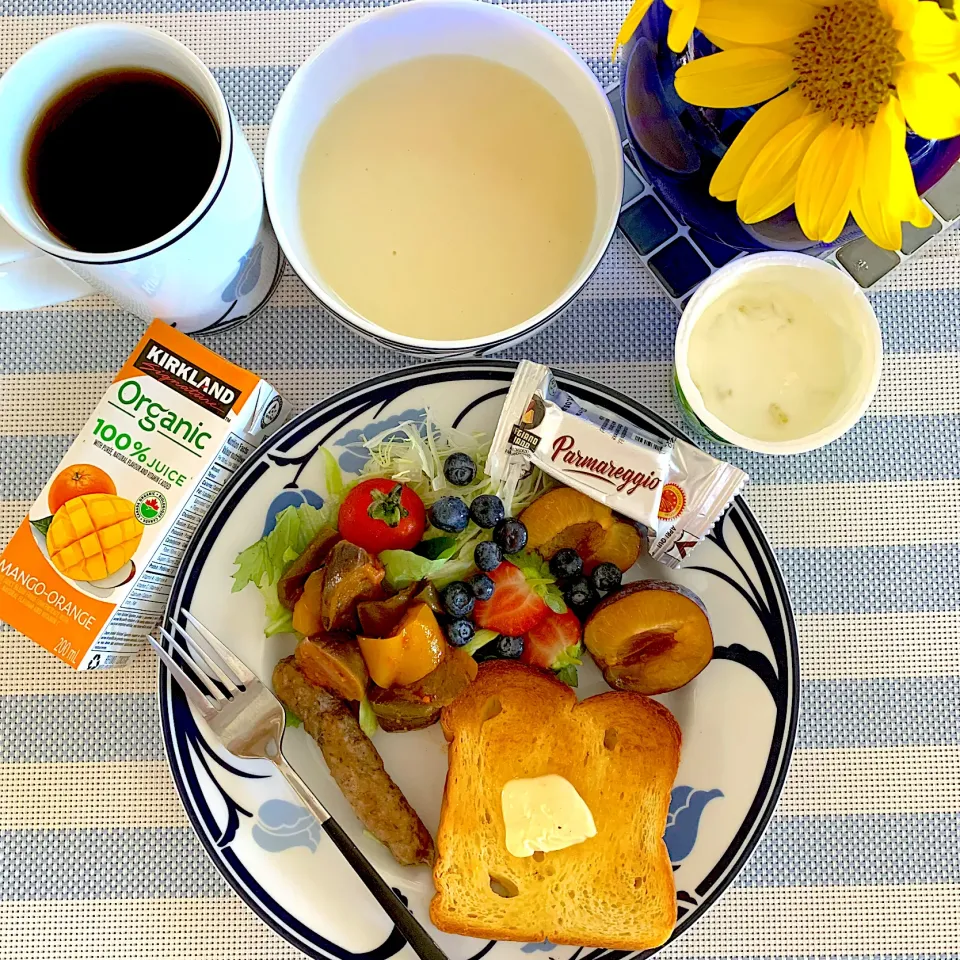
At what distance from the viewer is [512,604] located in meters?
1.06

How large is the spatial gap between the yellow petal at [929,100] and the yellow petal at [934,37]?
0.02m

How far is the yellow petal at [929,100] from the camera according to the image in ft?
1.93

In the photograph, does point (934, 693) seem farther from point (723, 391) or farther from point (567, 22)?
point (567, 22)

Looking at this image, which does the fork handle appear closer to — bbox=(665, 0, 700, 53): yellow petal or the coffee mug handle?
the coffee mug handle

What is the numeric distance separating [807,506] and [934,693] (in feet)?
1.00

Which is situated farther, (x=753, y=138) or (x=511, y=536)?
(x=511, y=536)

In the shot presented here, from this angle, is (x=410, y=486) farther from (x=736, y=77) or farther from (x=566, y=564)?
(x=736, y=77)

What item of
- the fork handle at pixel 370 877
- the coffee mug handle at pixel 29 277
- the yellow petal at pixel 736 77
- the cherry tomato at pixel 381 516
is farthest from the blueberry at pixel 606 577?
the coffee mug handle at pixel 29 277

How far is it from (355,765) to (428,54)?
83cm

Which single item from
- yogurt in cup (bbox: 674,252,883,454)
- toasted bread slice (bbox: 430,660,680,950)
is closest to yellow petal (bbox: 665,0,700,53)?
yogurt in cup (bbox: 674,252,883,454)

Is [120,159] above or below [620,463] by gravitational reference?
above

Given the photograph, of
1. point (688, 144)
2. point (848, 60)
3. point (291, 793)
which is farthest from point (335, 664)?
point (848, 60)

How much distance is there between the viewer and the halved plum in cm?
102

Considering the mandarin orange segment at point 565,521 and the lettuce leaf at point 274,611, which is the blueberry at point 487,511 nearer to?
the mandarin orange segment at point 565,521
